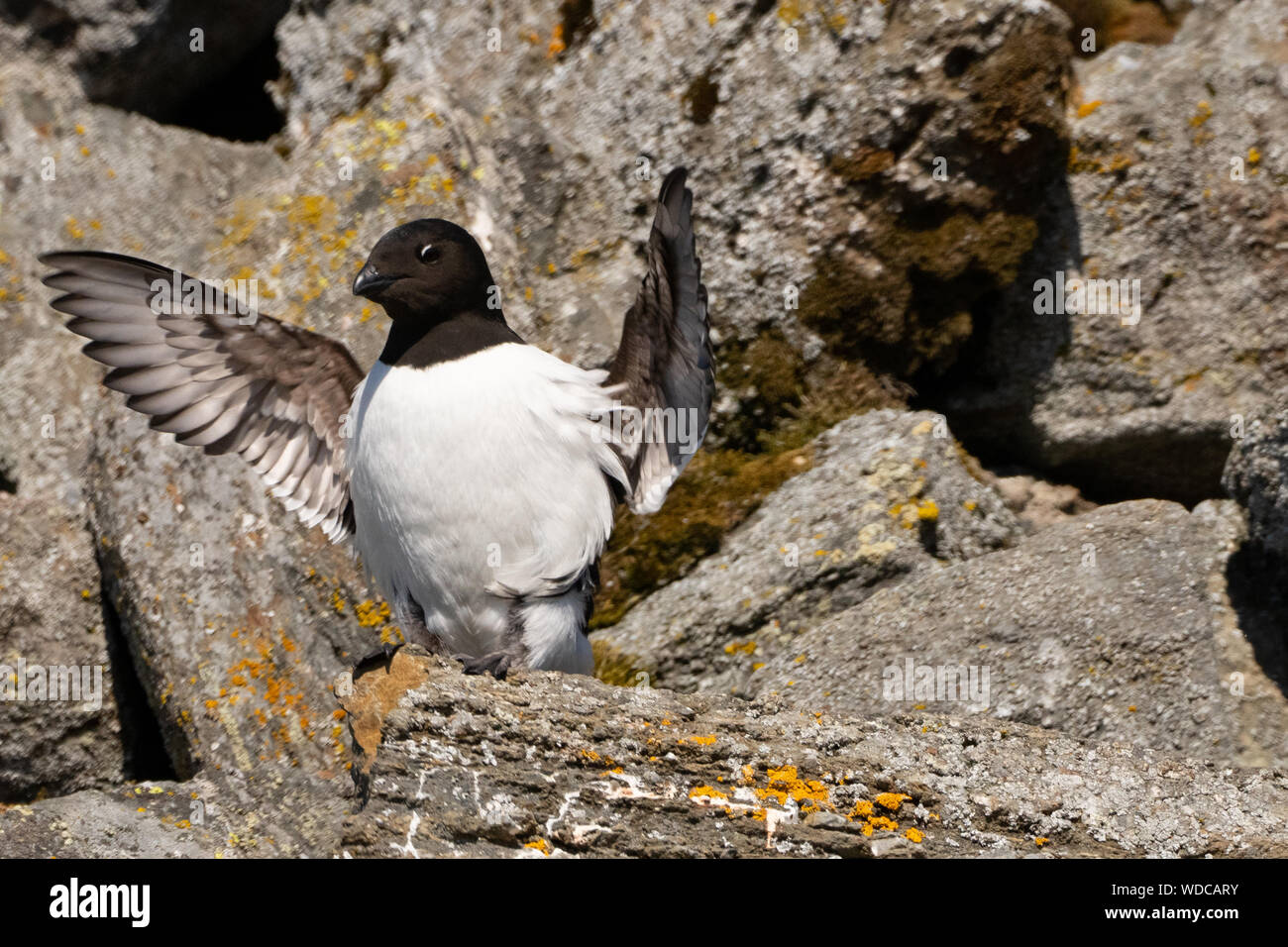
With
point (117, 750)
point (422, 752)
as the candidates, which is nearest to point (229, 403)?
point (117, 750)

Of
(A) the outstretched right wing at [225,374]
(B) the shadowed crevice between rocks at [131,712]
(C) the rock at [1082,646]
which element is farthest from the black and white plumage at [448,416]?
(B) the shadowed crevice between rocks at [131,712]

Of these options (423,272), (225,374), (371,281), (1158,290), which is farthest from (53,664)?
(1158,290)

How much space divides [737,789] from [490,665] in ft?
4.57

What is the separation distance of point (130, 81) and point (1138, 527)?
784cm

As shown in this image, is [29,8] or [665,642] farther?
[29,8]

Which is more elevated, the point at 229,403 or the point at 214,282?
the point at 214,282

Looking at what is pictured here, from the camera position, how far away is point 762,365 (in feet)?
27.5

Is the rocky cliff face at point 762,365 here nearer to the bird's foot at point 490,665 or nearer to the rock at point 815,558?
the rock at point 815,558

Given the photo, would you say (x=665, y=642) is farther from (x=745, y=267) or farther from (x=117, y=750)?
(x=117, y=750)

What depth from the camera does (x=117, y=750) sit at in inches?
304

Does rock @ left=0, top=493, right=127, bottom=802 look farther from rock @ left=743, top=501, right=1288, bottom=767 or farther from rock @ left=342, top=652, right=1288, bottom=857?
rock @ left=743, top=501, right=1288, bottom=767

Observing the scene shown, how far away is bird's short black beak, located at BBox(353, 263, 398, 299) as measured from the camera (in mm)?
6234

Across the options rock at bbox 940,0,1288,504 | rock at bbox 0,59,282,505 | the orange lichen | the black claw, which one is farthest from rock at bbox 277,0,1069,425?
the orange lichen

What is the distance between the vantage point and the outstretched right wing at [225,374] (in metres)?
6.70
